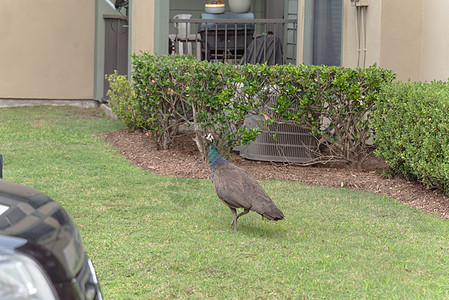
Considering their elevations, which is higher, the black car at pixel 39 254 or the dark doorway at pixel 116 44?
the dark doorway at pixel 116 44

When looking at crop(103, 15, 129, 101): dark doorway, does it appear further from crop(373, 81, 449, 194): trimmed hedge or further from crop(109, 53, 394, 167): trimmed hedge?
crop(373, 81, 449, 194): trimmed hedge

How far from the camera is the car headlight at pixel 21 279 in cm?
197

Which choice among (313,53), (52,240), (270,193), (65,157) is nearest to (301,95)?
(270,193)

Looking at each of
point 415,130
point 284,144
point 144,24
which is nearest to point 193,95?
point 284,144

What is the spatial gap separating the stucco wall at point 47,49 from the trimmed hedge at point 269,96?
5.87 metres

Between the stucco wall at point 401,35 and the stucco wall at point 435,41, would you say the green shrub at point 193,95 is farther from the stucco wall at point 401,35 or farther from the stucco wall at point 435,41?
the stucco wall at point 435,41

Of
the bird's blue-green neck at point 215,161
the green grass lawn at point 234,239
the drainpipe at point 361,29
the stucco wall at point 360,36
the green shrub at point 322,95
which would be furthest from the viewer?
the drainpipe at point 361,29

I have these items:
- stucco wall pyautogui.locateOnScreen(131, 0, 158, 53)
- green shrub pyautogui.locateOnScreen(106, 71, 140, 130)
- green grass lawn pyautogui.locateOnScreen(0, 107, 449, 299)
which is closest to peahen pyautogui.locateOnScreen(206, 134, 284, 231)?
green grass lawn pyautogui.locateOnScreen(0, 107, 449, 299)

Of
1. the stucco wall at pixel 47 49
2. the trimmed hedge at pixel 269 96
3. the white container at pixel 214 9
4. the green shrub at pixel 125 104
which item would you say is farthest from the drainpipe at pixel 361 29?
the stucco wall at pixel 47 49

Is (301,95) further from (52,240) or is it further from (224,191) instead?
(52,240)

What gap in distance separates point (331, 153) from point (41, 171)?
3658 millimetres

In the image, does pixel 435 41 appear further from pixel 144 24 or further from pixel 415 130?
pixel 144 24

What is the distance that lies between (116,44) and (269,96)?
19.9 ft

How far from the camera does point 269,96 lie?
780cm
